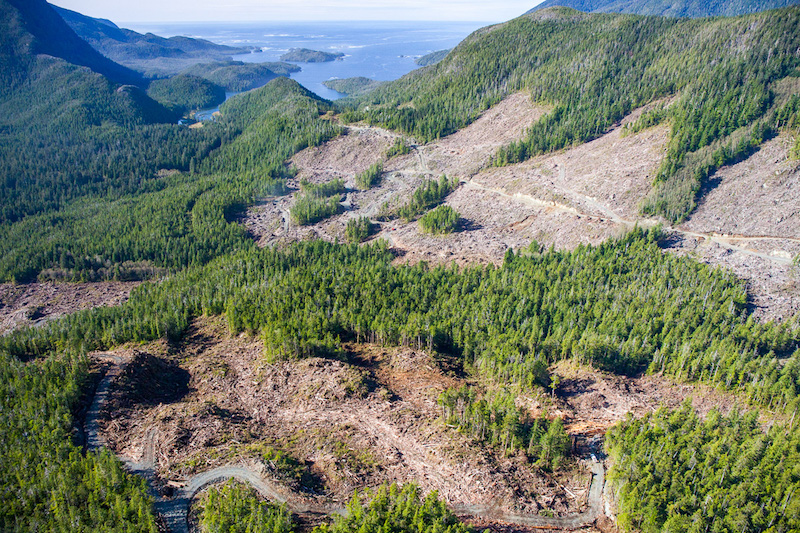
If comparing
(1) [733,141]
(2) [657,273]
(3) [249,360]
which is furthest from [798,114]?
(3) [249,360]

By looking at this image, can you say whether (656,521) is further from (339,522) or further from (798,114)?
(798,114)

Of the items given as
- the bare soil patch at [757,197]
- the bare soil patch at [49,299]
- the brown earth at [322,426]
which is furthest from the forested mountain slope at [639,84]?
the bare soil patch at [49,299]

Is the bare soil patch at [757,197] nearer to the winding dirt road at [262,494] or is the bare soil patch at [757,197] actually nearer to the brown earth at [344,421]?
the brown earth at [344,421]

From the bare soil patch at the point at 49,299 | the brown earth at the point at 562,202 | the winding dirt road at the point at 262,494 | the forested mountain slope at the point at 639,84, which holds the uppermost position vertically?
the forested mountain slope at the point at 639,84

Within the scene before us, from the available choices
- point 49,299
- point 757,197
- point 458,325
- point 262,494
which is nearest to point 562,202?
point 757,197

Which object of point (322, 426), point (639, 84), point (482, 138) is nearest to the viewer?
point (322, 426)

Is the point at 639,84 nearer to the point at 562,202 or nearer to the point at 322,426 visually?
the point at 562,202
